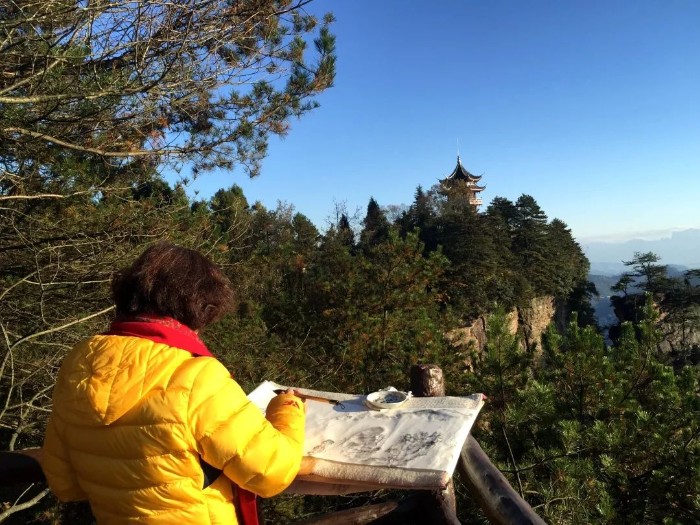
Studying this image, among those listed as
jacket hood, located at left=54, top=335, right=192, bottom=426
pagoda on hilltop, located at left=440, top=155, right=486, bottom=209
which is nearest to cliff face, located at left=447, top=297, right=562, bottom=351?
pagoda on hilltop, located at left=440, top=155, right=486, bottom=209

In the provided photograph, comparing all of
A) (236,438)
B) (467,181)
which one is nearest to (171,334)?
(236,438)

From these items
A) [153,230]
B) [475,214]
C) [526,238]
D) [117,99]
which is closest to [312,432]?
[117,99]

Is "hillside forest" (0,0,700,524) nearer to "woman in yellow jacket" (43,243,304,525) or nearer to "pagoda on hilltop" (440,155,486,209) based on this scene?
"woman in yellow jacket" (43,243,304,525)

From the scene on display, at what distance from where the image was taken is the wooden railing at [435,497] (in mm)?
1421

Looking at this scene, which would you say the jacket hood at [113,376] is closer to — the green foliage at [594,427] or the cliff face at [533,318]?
the green foliage at [594,427]

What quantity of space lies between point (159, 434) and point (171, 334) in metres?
0.21

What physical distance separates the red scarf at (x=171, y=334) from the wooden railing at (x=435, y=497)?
743 mm

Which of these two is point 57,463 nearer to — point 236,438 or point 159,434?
point 159,434

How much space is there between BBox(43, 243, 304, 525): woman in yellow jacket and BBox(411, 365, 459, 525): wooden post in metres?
0.93

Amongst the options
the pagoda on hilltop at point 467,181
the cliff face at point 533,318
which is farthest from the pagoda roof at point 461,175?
the cliff face at point 533,318

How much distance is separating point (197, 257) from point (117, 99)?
6.84 feet

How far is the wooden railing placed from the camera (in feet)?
4.66

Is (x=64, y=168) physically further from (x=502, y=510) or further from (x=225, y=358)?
(x=502, y=510)

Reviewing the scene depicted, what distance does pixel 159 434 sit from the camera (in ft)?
3.18
